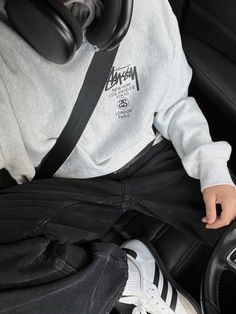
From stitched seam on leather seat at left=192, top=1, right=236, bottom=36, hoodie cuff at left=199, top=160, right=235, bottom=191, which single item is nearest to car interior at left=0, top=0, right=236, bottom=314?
stitched seam on leather seat at left=192, top=1, right=236, bottom=36

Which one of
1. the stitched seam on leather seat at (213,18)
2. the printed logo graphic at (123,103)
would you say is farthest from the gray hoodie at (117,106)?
the stitched seam on leather seat at (213,18)

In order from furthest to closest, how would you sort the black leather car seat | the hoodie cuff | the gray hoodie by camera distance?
the black leather car seat → the hoodie cuff → the gray hoodie

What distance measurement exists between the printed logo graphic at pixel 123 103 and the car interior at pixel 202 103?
20cm

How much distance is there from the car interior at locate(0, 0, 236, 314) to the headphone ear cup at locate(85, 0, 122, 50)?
16.2 inches

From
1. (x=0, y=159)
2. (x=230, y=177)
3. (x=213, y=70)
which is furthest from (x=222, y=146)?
(x=0, y=159)

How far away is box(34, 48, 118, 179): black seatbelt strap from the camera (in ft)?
2.38

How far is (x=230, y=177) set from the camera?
84 centimetres

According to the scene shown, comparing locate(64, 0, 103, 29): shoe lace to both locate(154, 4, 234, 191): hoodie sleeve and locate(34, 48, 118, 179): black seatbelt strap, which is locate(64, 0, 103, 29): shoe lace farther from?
locate(154, 4, 234, 191): hoodie sleeve

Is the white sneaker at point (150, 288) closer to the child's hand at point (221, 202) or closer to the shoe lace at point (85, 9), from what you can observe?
the child's hand at point (221, 202)

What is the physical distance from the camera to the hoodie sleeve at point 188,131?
32.5 inches

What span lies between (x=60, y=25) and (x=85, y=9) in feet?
0.16

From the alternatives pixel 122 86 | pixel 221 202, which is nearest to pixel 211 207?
pixel 221 202

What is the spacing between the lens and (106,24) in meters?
0.52

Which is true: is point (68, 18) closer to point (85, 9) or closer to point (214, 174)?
point (85, 9)
